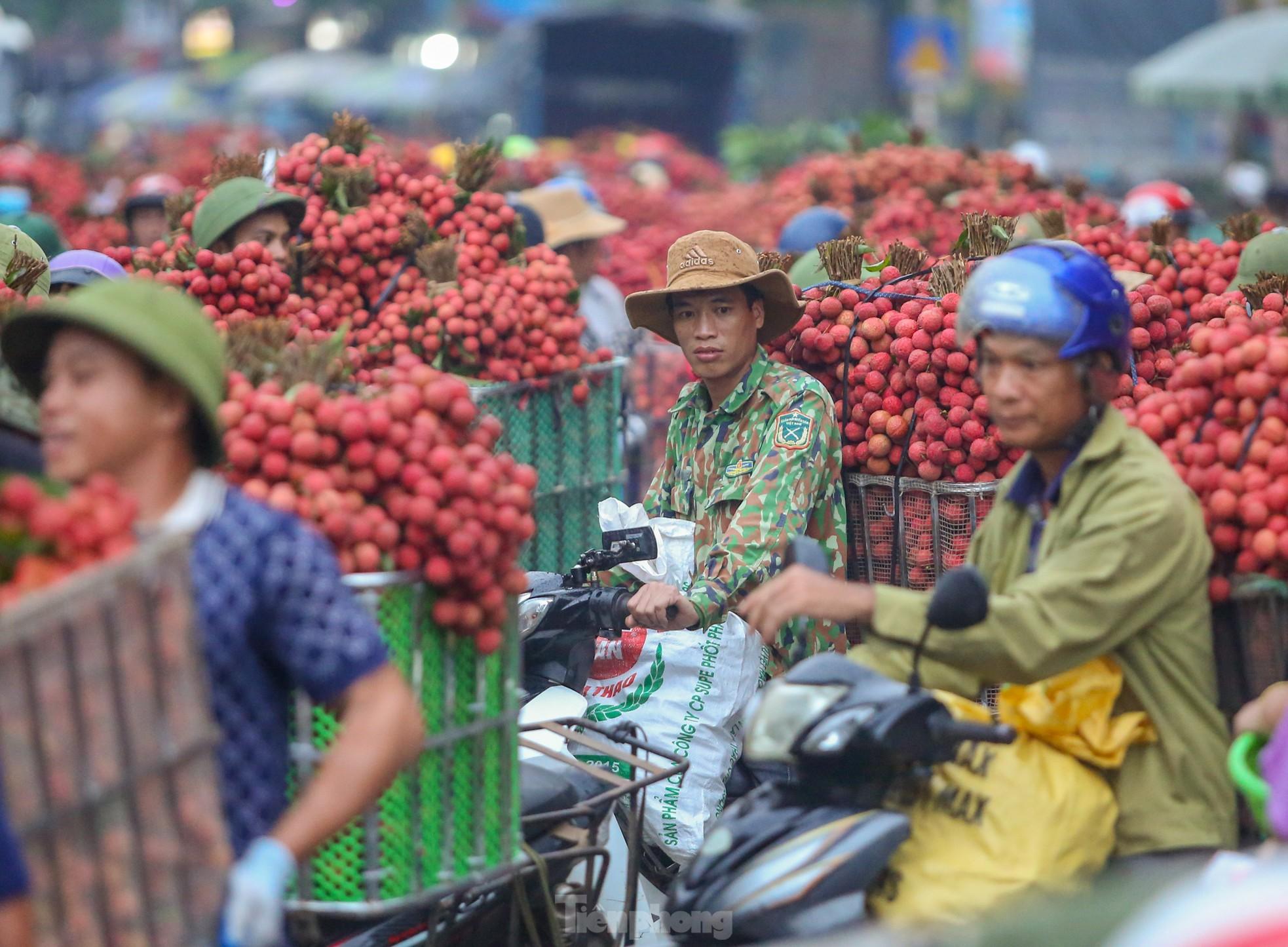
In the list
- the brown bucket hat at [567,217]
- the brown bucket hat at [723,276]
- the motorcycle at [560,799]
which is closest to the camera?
the motorcycle at [560,799]

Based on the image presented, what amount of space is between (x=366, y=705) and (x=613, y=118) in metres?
29.0

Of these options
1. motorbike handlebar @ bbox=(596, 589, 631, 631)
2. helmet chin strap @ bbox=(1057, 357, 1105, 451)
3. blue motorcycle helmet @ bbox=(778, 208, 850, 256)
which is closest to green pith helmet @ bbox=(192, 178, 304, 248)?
motorbike handlebar @ bbox=(596, 589, 631, 631)

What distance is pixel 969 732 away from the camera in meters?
2.94

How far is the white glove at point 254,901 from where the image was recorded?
231 centimetres

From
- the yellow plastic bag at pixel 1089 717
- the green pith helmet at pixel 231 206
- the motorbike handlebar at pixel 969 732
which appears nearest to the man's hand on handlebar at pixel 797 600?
the motorbike handlebar at pixel 969 732

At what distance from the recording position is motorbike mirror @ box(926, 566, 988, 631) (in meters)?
2.90

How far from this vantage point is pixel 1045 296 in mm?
3113

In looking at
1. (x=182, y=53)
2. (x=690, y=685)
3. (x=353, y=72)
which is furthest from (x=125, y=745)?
(x=182, y=53)

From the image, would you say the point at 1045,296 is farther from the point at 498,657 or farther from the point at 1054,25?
the point at 1054,25

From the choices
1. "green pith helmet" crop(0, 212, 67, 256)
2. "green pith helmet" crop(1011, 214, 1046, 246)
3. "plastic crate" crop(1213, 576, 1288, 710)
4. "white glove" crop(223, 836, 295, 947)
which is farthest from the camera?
"green pith helmet" crop(0, 212, 67, 256)

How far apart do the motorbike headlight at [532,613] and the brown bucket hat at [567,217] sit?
4668mm

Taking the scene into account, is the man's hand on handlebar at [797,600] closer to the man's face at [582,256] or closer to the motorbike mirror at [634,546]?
the motorbike mirror at [634,546]

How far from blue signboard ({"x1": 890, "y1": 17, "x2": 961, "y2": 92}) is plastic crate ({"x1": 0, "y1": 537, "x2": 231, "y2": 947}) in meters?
26.2

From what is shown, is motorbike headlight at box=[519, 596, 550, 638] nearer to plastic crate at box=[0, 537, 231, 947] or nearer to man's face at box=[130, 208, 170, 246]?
plastic crate at box=[0, 537, 231, 947]
